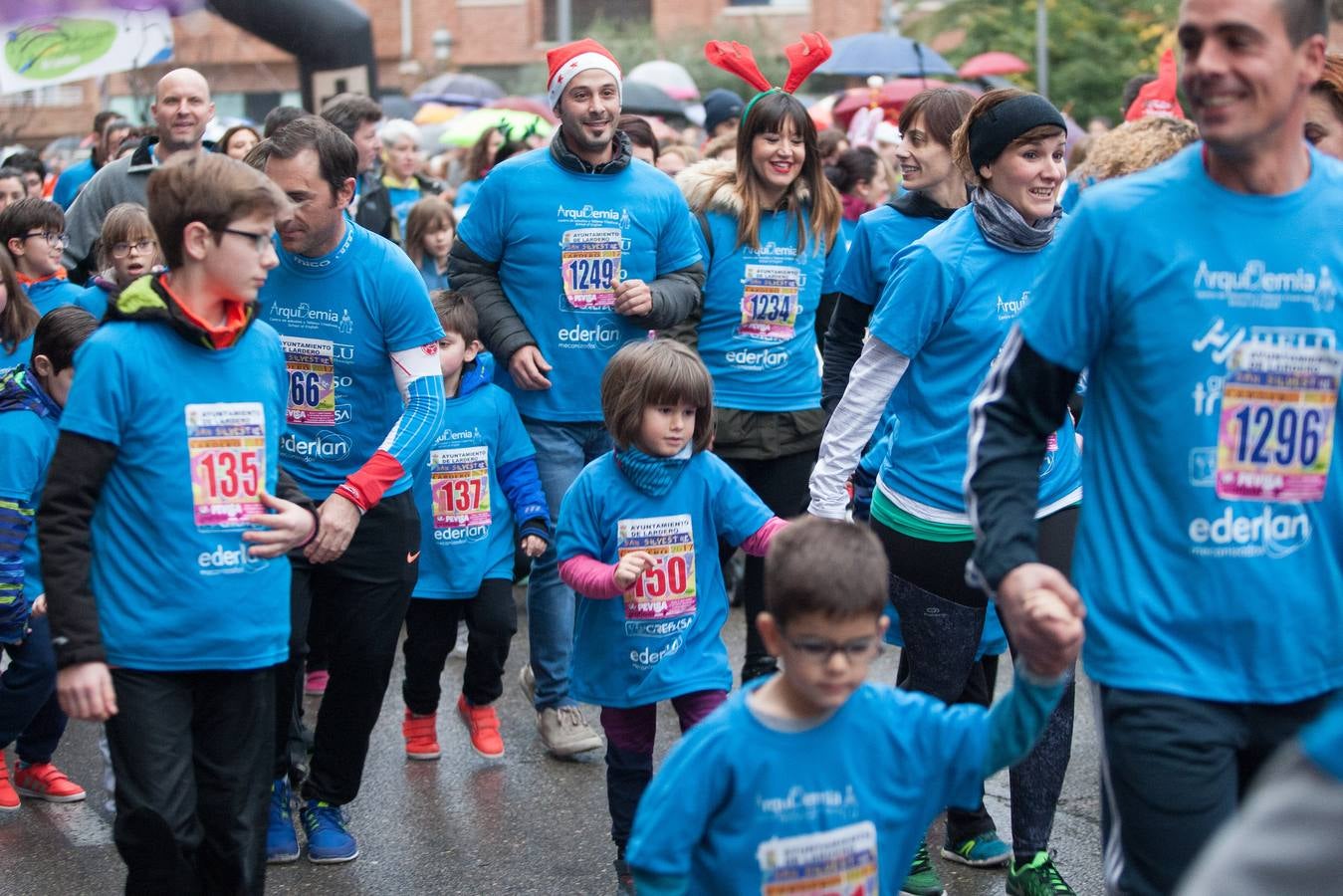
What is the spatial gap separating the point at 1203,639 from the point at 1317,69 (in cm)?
102

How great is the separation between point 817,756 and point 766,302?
161 inches

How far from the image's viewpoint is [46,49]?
440 inches

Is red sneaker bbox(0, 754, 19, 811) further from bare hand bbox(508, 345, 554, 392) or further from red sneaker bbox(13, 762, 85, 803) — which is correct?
bare hand bbox(508, 345, 554, 392)

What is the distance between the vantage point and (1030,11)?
3075 cm

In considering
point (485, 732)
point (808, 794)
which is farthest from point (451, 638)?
point (808, 794)

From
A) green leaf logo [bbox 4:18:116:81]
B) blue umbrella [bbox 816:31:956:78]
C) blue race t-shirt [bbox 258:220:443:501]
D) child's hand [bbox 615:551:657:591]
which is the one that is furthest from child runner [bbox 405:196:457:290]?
blue umbrella [bbox 816:31:956:78]

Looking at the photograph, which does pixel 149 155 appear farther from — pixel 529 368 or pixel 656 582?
pixel 656 582

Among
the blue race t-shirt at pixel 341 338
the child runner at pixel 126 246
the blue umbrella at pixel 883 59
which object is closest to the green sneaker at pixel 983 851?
the blue race t-shirt at pixel 341 338

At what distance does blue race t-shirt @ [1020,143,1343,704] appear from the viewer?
3.20m

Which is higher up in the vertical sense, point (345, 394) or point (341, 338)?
point (341, 338)

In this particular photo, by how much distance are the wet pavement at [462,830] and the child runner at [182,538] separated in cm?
121

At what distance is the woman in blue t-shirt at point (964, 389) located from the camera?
5.02 metres

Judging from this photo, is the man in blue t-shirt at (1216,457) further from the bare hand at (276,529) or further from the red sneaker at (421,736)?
the red sneaker at (421,736)

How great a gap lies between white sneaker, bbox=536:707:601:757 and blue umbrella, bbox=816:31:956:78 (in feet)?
41.1
